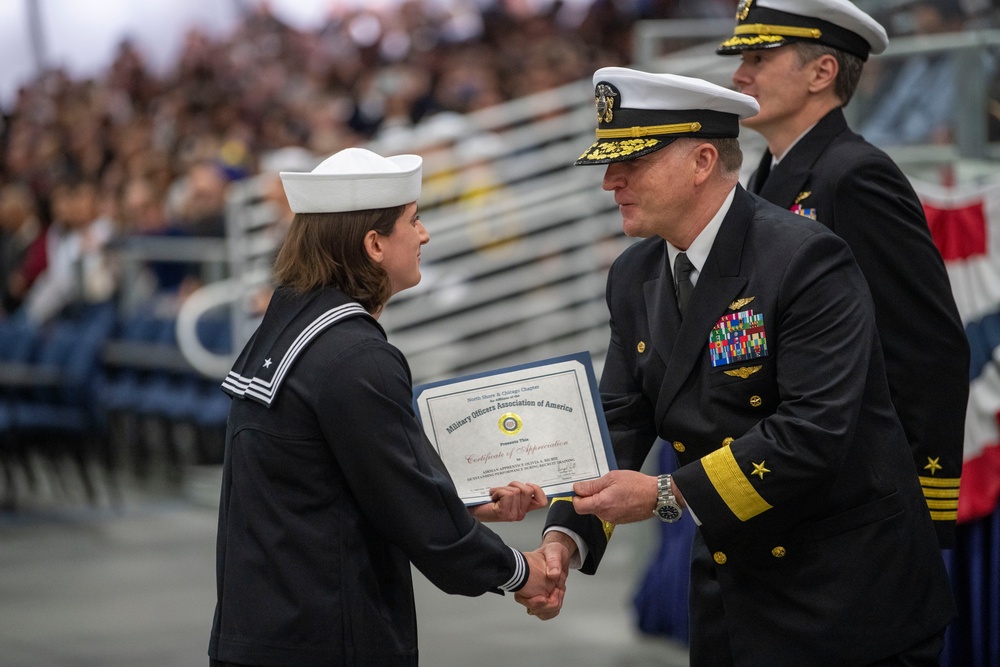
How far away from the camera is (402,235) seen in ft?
8.55

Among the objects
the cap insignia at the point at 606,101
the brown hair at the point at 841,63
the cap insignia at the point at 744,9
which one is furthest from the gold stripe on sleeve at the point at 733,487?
the cap insignia at the point at 744,9

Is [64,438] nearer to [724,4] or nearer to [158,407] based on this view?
[158,407]

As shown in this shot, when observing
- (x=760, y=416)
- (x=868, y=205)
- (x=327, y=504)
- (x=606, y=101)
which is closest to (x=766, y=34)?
(x=868, y=205)

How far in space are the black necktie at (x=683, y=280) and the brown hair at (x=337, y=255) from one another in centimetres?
58

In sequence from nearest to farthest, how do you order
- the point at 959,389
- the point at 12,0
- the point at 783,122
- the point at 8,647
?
the point at 959,389 < the point at 783,122 < the point at 8,647 < the point at 12,0

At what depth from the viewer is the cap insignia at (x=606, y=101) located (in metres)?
2.62

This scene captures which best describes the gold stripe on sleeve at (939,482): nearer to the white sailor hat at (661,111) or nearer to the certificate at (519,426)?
the certificate at (519,426)

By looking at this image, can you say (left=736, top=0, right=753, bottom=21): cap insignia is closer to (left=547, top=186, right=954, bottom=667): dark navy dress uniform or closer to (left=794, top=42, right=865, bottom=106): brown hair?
(left=794, top=42, right=865, bottom=106): brown hair

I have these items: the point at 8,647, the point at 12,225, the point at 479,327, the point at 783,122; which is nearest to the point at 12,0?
the point at 12,225

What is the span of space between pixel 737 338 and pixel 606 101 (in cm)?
54

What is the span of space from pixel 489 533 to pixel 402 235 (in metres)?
0.59

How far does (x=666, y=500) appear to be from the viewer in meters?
2.54

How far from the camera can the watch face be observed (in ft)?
8.36

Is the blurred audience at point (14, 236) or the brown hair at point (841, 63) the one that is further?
the blurred audience at point (14, 236)
